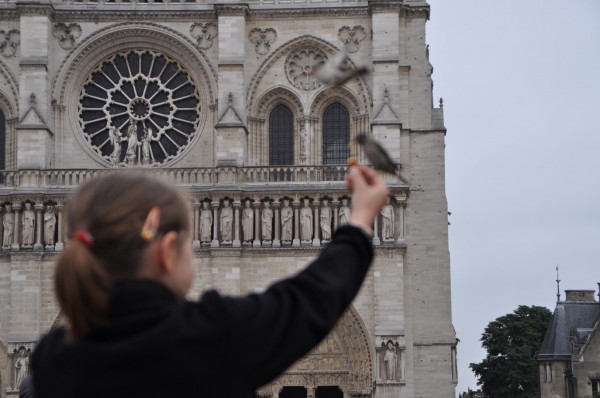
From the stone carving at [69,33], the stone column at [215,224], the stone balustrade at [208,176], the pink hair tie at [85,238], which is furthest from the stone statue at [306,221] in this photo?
the pink hair tie at [85,238]

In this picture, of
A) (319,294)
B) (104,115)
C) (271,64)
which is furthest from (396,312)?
(319,294)

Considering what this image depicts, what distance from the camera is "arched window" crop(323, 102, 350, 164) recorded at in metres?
31.5

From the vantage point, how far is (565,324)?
41750 millimetres

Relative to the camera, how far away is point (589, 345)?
3788 centimetres

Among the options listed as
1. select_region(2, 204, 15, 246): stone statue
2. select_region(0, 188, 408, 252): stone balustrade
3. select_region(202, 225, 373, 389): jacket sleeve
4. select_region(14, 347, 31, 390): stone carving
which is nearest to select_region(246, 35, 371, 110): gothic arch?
select_region(0, 188, 408, 252): stone balustrade

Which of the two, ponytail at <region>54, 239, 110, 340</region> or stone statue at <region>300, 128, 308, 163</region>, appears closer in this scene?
ponytail at <region>54, 239, 110, 340</region>

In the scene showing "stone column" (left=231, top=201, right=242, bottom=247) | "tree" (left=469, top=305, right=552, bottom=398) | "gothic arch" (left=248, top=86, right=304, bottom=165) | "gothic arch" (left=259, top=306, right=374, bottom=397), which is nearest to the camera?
"gothic arch" (left=259, top=306, right=374, bottom=397)

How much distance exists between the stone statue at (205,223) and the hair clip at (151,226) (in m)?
27.5

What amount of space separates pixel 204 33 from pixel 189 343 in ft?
96.8

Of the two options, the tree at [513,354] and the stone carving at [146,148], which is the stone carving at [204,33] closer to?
the stone carving at [146,148]

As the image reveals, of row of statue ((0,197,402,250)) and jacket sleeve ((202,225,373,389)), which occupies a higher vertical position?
row of statue ((0,197,402,250))

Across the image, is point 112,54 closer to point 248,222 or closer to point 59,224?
point 59,224

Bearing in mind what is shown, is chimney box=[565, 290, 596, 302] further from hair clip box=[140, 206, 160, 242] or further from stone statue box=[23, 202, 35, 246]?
hair clip box=[140, 206, 160, 242]

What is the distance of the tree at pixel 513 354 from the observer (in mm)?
48875
